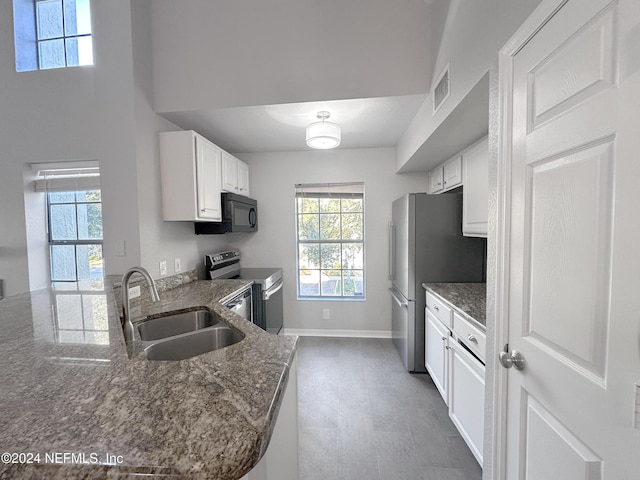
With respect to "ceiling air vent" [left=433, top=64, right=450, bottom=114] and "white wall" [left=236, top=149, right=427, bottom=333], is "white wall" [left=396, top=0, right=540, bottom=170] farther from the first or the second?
"white wall" [left=236, top=149, right=427, bottom=333]

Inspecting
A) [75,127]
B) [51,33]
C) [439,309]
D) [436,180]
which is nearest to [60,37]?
[51,33]

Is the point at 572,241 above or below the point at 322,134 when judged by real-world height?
below

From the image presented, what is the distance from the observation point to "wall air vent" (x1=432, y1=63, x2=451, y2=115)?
1.60 metres

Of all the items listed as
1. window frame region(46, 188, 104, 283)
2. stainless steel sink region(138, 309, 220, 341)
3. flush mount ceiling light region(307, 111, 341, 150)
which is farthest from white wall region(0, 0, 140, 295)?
flush mount ceiling light region(307, 111, 341, 150)

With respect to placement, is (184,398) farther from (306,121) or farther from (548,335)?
(306,121)

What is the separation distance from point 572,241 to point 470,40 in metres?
1.14

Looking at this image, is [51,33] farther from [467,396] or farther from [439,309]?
[467,396]

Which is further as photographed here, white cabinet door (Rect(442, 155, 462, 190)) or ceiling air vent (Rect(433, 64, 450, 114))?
white cabinet door (Rect(442, 155, 462, 190))

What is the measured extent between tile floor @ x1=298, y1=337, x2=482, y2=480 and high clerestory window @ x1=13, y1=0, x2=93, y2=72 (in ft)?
10.9

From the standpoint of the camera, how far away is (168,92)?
2.15 metres

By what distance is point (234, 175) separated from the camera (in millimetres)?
2930

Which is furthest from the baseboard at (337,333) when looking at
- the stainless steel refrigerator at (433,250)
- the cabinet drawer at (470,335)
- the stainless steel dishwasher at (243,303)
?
the cabinet drawer at (470,335)

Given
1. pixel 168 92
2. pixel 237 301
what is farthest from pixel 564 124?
pixel 168 92

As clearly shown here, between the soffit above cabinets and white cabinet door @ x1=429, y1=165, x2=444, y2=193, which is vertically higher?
the soffit above cabinets
